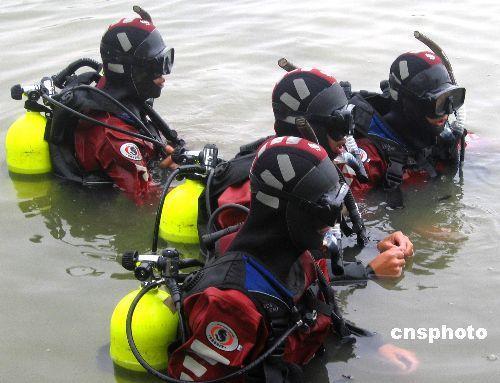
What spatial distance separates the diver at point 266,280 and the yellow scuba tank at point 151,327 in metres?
0.18

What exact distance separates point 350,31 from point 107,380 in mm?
6673

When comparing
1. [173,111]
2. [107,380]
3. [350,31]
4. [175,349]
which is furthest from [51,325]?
[350,31]

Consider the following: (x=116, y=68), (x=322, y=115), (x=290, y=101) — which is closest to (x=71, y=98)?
(x=116, y=68)

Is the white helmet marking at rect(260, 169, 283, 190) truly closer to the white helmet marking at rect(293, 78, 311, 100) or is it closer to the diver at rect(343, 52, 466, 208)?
the white helmet marking at rect(293, 78, 311, 100)

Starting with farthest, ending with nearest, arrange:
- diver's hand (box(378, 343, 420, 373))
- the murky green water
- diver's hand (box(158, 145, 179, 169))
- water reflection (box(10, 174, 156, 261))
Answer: diver's hand (box(158, 145, 179, 169)) < water reflection (box(10, 174, 156, 261)) < the murky green water < diver's hand (box(378, 343, 420, 373))

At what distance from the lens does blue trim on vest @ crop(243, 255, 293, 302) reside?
3276 millimetres

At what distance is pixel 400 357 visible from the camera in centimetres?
396

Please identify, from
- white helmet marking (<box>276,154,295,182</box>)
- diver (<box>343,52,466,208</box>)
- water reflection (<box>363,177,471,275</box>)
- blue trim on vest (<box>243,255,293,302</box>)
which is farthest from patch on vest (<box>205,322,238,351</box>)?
diver (<box>343,52,466,208</box>)

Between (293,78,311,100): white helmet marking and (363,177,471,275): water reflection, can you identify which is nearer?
(293,78,311,100): white helmet marking

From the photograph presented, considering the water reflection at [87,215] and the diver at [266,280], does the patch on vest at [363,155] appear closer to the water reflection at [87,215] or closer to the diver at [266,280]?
the water reflection at [87,215]

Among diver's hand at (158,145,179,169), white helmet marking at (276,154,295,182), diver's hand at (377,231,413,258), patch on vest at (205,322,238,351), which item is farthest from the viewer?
diver's hand at (158,145,179,169)

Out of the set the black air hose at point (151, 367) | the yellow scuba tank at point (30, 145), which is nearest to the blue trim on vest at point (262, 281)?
the black air hose at point (151, 367)

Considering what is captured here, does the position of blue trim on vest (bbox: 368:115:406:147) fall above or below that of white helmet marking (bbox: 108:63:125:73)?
below

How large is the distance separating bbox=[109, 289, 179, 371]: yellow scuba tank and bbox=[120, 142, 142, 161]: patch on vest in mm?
1911
